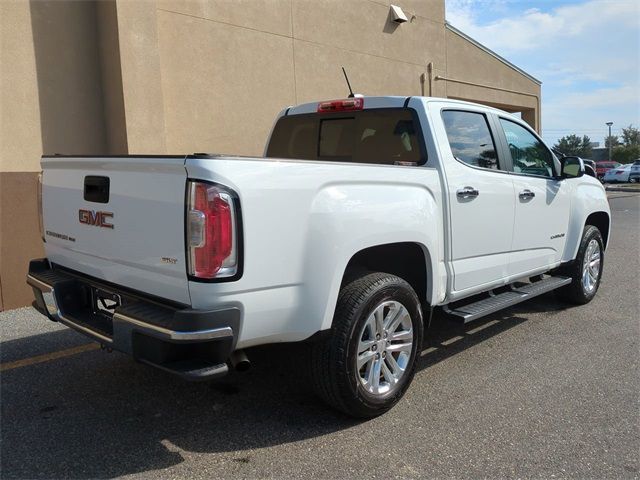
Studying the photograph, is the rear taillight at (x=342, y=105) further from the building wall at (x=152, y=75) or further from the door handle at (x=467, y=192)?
the building wall at (x=152, y=75)

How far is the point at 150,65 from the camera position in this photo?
7.23 meters

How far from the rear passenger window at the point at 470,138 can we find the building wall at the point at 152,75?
4.31 metres

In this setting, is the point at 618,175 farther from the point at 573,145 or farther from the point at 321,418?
the point at 573,145

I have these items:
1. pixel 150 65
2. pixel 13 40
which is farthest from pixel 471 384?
pixel 13 40

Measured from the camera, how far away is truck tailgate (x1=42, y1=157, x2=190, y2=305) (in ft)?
9.01

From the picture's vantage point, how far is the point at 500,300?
4598 mm

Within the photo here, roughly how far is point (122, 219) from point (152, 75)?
4.78 meters

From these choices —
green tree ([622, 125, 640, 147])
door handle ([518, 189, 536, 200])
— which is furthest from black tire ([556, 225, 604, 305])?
green tree ([622, 125, 640, 147])

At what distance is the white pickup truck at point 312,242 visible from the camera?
2684 millimetres

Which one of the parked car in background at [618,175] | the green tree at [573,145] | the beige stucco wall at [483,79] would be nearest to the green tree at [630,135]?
the green tree at [573,145]

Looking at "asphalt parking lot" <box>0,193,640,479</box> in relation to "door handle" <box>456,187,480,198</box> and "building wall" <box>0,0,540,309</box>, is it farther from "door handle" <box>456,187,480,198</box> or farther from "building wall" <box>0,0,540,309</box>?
"building wall" <box>0,0,540,309</box>

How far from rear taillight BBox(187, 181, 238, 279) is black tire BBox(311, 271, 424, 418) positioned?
821 millimetres

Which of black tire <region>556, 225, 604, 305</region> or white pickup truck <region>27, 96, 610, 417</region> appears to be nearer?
white pickup truck <region>27, 96, 610, 417</region>

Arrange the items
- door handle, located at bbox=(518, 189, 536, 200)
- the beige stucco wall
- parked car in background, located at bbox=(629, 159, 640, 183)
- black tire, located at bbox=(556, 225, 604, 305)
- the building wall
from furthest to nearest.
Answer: parked car in background, located at bbox=(629, 159, 640, 183)
the beige stucco wall
the building wall
black tire, located at bbox=(556, 225, 604, 305)
door handle, located at bbox=(518, 189, 536, 200)
